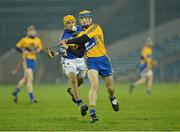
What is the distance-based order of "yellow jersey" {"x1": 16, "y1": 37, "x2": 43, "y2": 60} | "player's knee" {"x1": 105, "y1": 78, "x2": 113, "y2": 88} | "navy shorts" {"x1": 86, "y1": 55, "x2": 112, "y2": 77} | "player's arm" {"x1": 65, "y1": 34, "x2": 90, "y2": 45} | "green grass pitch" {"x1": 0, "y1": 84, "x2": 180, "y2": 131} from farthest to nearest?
1. "yellow jersey" {"x1": 16, "y1": 37, "x2": 43, "y2": 60}
2. "player's knee" {"x1": 105, "y1": 78, "x2": 113, "y2": 88}
3. "navy shorts" {"x1": 86, "y1": 55, "x2": 112, "y2": 77}
4. "player's arm" {"x1": 65, "y1": 34, "x2": 90, "y2": 45}
5. "green grass pitch" {"x1": 0, "y1": 84, "x2": 180, "y2": 131}

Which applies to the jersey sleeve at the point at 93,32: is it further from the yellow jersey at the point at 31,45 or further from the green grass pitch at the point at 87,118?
the yellow jersey at the point at 31,45

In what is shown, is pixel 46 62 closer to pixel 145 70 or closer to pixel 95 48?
pixel 145 70

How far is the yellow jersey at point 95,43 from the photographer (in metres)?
13.0

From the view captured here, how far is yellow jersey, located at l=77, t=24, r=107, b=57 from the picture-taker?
42.5 ft

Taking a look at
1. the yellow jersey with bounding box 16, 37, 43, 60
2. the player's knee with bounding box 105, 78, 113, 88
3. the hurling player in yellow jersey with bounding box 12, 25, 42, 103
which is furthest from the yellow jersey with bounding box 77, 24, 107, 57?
the yellow jersey with bounding box 16, 37, 43, 60

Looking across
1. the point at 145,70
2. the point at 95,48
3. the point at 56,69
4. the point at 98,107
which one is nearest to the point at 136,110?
the point at 98,107

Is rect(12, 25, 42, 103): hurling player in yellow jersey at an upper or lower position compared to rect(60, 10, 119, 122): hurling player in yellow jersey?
lower

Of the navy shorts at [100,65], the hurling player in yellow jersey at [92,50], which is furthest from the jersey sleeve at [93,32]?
the navy shorts at [100,65]

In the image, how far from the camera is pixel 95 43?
1311 centimetres

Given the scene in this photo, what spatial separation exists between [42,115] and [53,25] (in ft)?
77.0

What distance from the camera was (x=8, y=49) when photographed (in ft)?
124

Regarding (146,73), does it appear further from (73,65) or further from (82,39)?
(82,39)

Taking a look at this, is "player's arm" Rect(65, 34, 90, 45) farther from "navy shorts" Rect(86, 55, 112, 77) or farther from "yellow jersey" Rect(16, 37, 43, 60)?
"yellow jersey" Rect(16, 37, 43, 60)

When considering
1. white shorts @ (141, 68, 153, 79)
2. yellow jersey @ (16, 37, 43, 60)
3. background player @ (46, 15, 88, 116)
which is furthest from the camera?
white shorts @ (141, 68, 153, 79)
